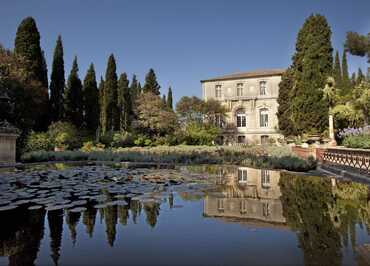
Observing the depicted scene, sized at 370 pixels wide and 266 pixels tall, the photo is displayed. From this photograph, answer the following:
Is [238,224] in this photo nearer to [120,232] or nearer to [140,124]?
[120,232]

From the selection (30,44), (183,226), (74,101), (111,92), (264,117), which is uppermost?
(30,44)

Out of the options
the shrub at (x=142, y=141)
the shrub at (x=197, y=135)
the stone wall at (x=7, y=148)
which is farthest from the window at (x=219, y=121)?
the stone wall at (x=7, y=148)

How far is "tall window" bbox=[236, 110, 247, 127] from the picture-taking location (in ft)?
115

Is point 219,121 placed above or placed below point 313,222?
above

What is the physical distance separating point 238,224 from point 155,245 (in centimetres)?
121

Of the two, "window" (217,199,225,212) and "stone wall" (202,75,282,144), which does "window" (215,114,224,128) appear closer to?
"stone wall" (202,75,282,144)

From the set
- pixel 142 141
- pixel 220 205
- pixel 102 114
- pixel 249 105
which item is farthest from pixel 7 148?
pixel 249 105

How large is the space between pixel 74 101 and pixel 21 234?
26.9 meters

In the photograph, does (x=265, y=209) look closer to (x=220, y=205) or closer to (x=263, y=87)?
(x=220, y=205)

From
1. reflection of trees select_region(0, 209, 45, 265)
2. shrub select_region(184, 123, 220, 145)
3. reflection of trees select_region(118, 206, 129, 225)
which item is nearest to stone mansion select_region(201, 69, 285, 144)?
shrub select_region(184, 123, 220, 145)

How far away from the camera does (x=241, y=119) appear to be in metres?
35.2

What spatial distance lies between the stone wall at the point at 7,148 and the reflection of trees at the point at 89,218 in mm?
8147

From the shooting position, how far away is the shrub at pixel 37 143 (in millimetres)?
16220

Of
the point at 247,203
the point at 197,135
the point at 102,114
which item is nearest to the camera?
the point at 247,203
